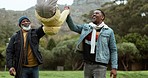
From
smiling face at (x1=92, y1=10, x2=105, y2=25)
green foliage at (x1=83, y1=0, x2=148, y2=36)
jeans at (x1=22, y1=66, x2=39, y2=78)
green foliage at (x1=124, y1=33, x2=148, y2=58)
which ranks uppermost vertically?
green foliage at (x1=83, y1=0, x2=148, y2=36)

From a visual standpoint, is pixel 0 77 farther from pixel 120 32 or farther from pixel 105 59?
pixel 120 32

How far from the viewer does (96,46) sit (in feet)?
15.6

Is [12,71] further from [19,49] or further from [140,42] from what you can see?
[140,42]

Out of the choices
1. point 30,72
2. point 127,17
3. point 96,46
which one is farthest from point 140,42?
point 96,46

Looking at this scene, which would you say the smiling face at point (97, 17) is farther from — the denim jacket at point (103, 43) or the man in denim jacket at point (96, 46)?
the denim jacket at point (103, 43)

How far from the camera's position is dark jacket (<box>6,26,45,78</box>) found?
16.4 feet

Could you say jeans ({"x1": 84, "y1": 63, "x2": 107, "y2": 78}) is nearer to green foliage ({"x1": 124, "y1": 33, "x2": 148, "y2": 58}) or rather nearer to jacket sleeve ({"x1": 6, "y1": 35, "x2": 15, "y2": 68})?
jacket sleeve ({"x1": 6, "y1": 35, "x2": 15, "y2": 68})

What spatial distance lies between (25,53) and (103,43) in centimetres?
110

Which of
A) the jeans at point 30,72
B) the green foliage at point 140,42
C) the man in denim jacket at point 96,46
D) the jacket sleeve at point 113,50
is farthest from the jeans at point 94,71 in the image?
the green foliage at point 140,42

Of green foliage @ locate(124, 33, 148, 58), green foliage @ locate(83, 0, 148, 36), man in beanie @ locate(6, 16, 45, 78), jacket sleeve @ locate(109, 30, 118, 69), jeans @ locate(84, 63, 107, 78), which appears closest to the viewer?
jeans @ locate(84, 63, 107, 78)

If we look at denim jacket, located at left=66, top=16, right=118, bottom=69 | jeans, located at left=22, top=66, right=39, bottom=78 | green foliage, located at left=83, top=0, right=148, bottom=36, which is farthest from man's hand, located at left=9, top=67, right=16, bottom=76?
green foliage, located at left=83, top=0, right=148, bottom=36

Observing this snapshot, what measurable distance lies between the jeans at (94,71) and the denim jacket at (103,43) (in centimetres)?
10

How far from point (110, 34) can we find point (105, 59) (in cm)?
35

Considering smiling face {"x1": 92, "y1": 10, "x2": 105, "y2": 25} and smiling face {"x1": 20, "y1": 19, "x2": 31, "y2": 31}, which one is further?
A: smiling face {"x1": 20, "y1": 19, "x2": 31, "y2": 31}
